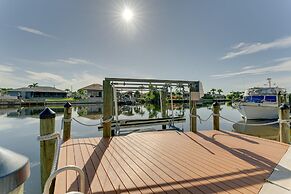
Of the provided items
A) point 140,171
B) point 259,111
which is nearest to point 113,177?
point 140,171

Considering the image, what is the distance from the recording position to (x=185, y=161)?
378cm

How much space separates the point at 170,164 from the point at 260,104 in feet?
61.6

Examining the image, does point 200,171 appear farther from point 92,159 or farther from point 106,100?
point 106,100

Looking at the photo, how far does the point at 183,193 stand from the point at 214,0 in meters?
10.5

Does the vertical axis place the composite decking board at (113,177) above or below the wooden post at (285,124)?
below

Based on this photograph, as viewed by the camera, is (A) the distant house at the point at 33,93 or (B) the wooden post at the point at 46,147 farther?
(A) the distant house at the point at 33,93

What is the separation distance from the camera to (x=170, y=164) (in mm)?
3604

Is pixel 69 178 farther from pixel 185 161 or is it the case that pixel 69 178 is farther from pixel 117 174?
pixel 185 161

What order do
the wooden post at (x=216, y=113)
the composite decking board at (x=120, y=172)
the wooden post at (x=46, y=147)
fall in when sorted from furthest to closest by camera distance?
the wooden post at (x=216, y=113), the wooden post at (x=46, y=147), the composite decking board at (x=120, y=172)

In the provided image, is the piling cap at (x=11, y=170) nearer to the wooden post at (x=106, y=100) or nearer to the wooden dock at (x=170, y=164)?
the wooden dock at (x=170, y=164)

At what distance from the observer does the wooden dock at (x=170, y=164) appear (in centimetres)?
268

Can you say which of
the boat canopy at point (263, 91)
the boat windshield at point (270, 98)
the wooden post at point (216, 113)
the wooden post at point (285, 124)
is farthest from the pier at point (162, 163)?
the boat canopy at point (263, 91)

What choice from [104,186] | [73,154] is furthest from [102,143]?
[104,186]

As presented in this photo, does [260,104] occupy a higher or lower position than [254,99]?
lower
